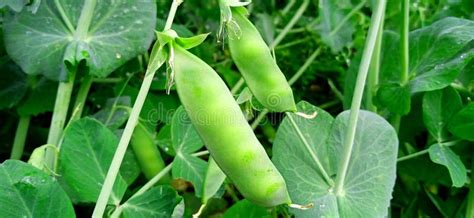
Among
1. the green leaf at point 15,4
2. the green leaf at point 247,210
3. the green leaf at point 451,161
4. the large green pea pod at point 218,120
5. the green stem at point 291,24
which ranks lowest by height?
the green leaf at point 451,161

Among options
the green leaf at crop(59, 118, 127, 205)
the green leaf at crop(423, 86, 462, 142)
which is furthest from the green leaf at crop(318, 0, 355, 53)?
the green leaf at crop(59, 118, 127, 205)

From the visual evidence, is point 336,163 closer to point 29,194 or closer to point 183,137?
point 183,137

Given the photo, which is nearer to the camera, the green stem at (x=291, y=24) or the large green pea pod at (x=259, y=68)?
the large green pea pod at (x=259, y=68)

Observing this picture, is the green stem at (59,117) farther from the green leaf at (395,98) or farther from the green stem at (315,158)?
the green leaf at (395,98)

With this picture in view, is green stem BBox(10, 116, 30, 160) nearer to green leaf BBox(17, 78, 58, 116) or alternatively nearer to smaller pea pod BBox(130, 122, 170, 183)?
green leaf BBox(17, 78, 58, 116)

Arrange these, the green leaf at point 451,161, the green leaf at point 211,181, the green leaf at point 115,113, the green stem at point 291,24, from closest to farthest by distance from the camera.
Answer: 1. the green leaf at point 211,181
2. the green leaf at point 451,161
3. the green leaf at point 115,113
4. the green stem at point 291,24

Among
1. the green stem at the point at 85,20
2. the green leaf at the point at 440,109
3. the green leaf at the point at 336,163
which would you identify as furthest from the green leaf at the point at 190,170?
the green leaf at the point at 440,109
